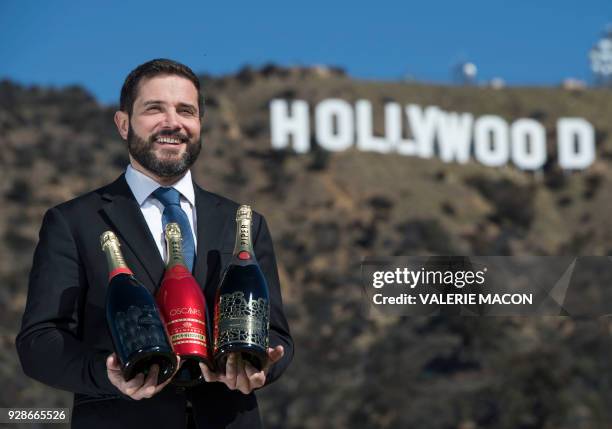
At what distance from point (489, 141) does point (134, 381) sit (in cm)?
8733

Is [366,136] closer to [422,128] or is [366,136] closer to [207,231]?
[422,128]

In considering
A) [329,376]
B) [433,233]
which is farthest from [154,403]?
[433,233]

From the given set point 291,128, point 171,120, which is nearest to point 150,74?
point 171,120

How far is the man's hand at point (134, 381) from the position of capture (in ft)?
11.3

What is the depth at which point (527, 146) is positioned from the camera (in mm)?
87812

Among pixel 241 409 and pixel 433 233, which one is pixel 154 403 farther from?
pixel 433 233

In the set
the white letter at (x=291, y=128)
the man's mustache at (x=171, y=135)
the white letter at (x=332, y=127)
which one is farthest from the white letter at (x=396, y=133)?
the man's mustache at (x=171, y=135)

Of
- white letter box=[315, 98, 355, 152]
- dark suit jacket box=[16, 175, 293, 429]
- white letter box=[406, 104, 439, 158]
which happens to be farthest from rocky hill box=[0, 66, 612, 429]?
dark suit jacket box=[16, 175, 293, 429]

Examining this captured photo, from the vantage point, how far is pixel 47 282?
3914mm

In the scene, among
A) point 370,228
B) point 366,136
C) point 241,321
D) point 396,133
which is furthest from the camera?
point 396,133

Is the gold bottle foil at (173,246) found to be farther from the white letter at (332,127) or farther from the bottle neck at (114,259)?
the white letter at (332,127)

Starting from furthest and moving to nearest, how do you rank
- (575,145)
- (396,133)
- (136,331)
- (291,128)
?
(575,145), (396,133), (291,128), (136,331)

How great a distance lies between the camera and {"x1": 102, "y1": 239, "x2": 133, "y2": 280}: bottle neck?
145 inches

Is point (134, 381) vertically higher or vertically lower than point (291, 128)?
lower
